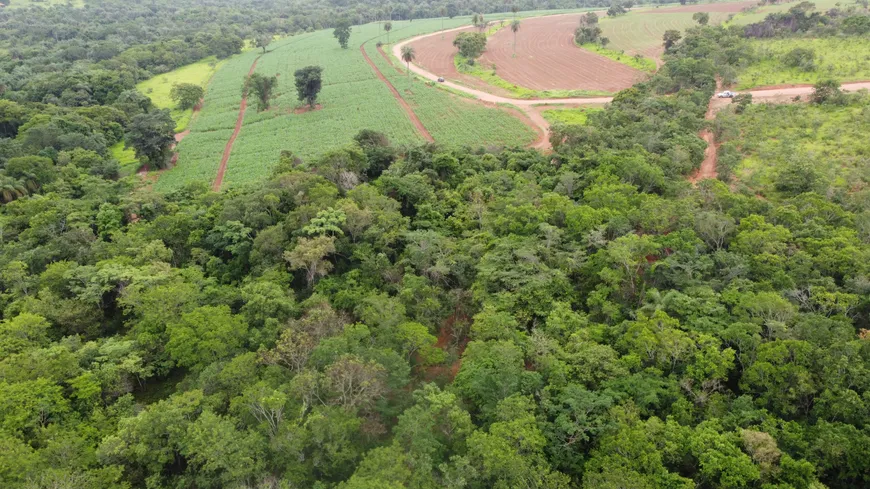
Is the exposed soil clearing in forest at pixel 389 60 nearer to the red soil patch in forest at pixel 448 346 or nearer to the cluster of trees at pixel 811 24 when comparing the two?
the cluster of trees at pixel 811 24

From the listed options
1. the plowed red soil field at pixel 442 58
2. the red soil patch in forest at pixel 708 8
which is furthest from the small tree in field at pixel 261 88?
the red soil patch in forest at pixel 708 8

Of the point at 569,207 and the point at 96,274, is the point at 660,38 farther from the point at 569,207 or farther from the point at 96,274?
the point at 96,274

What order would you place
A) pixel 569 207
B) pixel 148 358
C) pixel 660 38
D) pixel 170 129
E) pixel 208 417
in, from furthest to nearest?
pixel 660 38, pixel 170 129, pixel 569 207, pixel 148 358, pixel 208 417

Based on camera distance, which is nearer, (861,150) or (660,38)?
(861,150)

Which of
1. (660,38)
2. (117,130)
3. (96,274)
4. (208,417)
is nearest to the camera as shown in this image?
(208,417)

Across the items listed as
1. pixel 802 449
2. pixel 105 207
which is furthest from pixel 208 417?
pixel 105 207

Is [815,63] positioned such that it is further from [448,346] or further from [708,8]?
[448,346]

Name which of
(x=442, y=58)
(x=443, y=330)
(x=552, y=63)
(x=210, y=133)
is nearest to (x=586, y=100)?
Result: (x=552, y=63)
